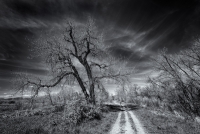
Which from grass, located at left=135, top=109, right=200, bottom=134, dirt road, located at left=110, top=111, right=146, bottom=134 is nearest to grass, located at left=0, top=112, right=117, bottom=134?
dirt road, located at left=110, top=111, right=146, bottom=134

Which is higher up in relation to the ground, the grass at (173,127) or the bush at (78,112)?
the bush at (78,112)

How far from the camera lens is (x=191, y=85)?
44.2 feet

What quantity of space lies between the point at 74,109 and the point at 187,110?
14016 mm

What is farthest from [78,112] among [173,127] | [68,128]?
[173,127]

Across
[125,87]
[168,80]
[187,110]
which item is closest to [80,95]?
[125,87]

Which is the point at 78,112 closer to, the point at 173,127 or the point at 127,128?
the point at 127,128

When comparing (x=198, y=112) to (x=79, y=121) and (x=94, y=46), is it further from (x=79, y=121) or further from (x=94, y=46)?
(x=94, y=46)

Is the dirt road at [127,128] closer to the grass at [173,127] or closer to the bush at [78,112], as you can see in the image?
the grass at [173,127]

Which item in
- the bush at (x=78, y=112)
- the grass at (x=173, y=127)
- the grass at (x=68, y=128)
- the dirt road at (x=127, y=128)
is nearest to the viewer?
the grass at (x=173, y=127)

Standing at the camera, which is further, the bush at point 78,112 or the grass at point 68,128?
the bush at point 78,112

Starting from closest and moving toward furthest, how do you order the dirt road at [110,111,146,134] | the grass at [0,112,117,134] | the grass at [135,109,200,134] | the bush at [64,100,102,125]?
the grass at [135,109,200,134] < the grass at [0,112,117,134] < the dirt road at [110,111,146,134] < the bush at [64,100,102,125]

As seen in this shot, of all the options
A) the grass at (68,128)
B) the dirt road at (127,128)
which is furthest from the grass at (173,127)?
the grass at (68,128)

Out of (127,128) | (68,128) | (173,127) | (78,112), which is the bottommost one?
(127,128)

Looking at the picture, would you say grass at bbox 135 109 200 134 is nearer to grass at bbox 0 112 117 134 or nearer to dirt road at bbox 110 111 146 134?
dirt road at bbox 110 111 146 134
